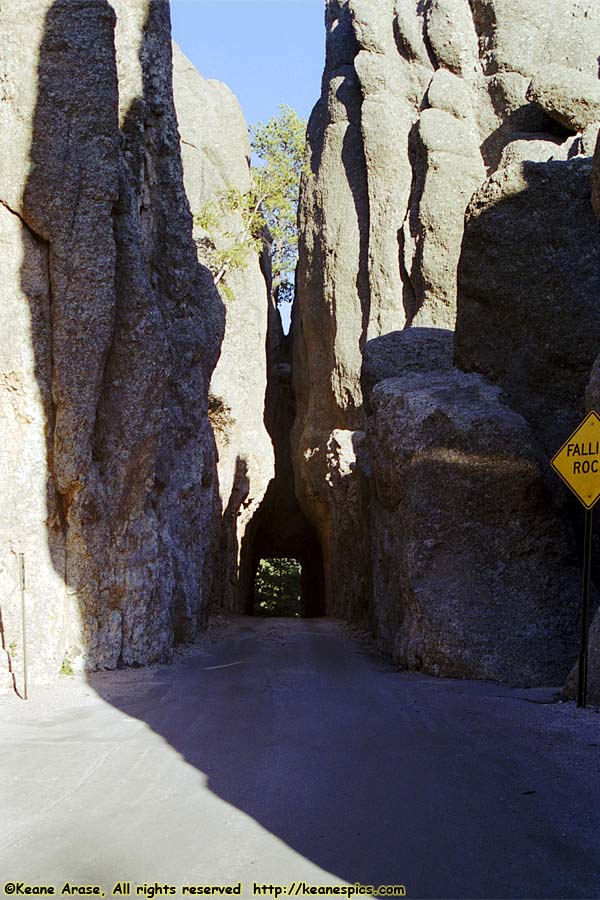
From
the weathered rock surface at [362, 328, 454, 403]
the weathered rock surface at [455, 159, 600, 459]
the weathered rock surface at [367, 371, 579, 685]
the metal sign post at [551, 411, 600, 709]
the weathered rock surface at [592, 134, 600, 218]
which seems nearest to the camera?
the metal sign post at [551, 411, 600, 709]

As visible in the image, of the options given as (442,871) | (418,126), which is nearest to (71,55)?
(442,871)

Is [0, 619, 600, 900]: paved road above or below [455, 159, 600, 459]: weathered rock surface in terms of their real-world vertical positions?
below

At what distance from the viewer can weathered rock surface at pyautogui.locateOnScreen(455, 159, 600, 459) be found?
12438 millimetres

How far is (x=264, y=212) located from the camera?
27188 mm

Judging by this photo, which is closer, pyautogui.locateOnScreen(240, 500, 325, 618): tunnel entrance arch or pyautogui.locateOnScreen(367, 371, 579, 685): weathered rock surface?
pyautogui.locateOnScreen(367, 371, 579, 685): weathered rock surface

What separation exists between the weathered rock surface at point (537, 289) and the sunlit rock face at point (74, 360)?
15.9ft

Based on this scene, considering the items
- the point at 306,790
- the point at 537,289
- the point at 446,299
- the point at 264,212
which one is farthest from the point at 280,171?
the point at 306,790

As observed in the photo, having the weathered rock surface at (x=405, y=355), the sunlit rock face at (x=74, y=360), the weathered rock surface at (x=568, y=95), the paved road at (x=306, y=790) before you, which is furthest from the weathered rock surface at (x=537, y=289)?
the weathered rock surface at (x=568, y=95)

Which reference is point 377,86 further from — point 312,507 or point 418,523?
point 418,523

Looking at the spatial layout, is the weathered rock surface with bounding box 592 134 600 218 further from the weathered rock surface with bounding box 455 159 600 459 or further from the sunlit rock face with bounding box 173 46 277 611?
the sunlit rock face with bounding box 173 46 277 611

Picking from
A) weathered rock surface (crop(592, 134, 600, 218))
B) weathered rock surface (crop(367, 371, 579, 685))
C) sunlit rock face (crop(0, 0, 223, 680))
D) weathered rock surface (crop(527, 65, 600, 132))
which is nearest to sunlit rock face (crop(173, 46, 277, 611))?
weathered rock surface (crop(527, 65, 600, 132))

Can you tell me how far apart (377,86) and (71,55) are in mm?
15064

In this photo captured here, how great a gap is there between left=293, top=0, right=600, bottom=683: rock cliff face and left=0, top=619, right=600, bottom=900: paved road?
303cm

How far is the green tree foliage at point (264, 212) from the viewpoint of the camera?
75.0 ft
